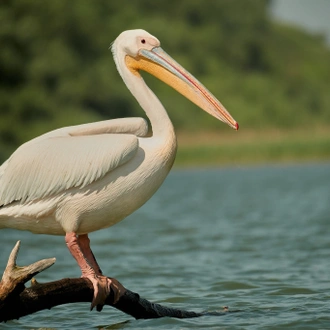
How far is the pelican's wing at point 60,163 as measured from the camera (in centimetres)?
537

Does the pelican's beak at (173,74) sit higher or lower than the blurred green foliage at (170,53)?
lower

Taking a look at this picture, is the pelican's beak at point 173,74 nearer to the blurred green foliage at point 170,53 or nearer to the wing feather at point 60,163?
the wing feather at point 60,163

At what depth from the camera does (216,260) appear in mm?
9836

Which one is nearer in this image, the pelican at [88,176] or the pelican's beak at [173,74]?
the pelican at [88,176]

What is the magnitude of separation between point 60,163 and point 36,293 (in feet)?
2.98

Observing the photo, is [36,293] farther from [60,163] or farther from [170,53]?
[170,53]

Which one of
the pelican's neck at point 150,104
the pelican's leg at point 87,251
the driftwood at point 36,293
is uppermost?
the pelican's neck at point 150,104

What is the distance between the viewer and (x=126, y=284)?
815 centimetres

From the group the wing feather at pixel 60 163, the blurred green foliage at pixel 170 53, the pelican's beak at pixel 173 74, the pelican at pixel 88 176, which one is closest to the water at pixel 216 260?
the pelican at pixel 88 176

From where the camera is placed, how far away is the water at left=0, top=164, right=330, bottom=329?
20.7 ft

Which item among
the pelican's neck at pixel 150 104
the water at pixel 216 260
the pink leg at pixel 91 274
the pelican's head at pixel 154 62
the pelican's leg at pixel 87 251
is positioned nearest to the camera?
the pink leg at pixel 91 274

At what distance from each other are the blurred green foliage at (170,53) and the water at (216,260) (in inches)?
386

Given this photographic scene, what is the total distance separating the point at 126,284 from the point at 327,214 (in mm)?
7807

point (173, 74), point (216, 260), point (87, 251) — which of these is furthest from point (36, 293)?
point (216, 260)
